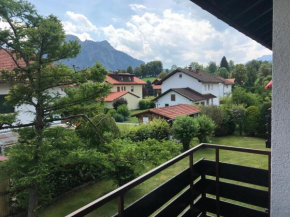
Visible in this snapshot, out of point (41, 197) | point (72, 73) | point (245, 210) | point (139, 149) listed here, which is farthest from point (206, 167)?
point (41, 197)

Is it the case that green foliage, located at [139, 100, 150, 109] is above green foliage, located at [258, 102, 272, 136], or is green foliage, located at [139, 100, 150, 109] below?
above

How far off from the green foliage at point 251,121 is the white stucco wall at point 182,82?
1006 cm

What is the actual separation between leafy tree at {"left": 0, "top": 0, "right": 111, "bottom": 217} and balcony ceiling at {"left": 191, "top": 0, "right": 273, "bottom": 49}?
3.94 m

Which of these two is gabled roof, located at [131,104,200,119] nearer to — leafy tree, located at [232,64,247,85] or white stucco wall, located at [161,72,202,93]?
white stucco wall, located at [161,72,202,93]

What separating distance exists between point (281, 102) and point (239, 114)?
15.5 metres

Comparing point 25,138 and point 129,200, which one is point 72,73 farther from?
point 129,200

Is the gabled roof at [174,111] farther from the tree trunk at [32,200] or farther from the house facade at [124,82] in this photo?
the house facade at [124,82]

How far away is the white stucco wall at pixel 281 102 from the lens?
1504 millimetres

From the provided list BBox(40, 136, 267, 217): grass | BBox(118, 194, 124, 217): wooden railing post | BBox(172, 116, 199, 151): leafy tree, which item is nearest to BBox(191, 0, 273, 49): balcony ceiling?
BBox(118, 194, 124, 217): wooden railing post

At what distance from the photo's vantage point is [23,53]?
4.90 m

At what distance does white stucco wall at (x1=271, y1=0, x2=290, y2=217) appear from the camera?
4.93ft

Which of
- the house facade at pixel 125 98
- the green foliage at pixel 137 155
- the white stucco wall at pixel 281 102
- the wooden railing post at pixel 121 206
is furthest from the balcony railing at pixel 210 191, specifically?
the house facade at pixel 125 98

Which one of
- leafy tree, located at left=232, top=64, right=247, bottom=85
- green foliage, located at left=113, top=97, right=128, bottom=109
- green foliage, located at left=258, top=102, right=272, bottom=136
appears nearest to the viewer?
green foliage, located at left=258, top=102, right=272, bottom=136

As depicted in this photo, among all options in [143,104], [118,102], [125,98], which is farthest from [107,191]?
[143,104]
